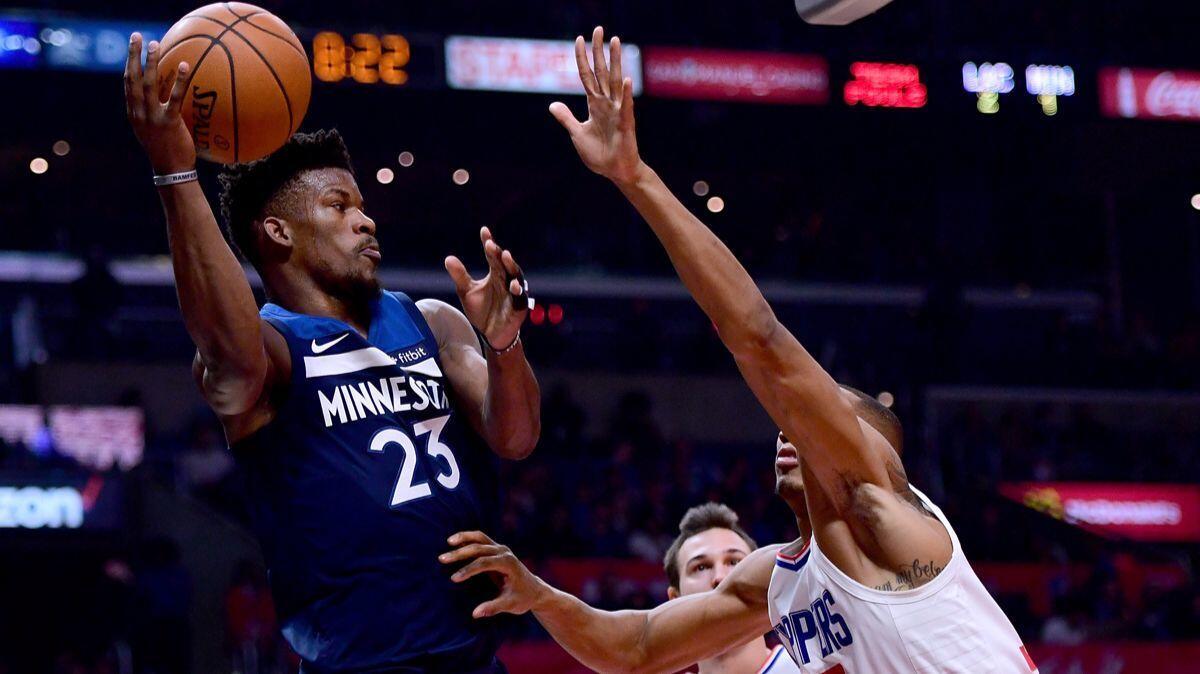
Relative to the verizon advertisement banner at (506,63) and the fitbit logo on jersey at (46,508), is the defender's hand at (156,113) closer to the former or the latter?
the fitbit logo on jersey at (46,508)

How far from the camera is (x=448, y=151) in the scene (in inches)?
664

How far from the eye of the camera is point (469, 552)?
11.2ft

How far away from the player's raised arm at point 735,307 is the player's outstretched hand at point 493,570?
0.75 metres

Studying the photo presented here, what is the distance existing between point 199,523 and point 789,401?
10.2 m

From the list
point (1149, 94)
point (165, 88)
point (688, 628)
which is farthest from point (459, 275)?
point (1149, 94)

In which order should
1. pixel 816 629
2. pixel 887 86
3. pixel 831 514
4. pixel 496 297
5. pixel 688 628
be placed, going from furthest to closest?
pixel 887 86 → pixel 688 628 → pixel 816 629 → pixel 831 514 → pixel 496 297

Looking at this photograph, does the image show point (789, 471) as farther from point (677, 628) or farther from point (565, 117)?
point (565, 117)

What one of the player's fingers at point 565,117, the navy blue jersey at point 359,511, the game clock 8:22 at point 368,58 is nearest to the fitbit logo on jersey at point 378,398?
the navy blue jersey at point 359,511

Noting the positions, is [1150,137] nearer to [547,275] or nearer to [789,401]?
[547,275]

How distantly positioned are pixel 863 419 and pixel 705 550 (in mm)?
1558

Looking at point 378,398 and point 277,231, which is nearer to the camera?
point 378,398

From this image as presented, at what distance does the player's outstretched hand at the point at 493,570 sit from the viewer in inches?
135

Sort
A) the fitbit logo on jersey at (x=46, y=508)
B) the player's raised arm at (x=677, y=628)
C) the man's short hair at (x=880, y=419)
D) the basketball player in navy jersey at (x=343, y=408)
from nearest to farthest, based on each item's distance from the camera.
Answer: the basketball player in navy jersey at (x=343, y=408) → the man's short hair at (x=880, y=419) → the player's raised arm at (x=677, y=628) → the fitbit logo on jersey at (x=46, y=508)

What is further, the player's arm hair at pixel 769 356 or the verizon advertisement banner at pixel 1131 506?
the verizon advertisement banner at pixel 1131 506
